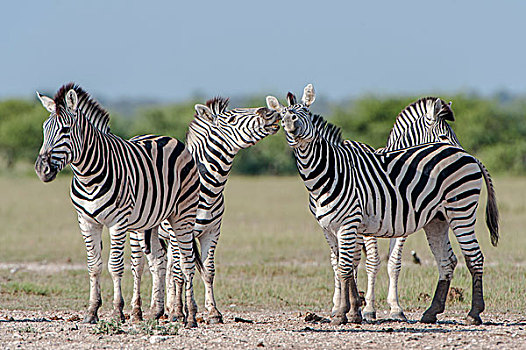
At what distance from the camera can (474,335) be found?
327 inches

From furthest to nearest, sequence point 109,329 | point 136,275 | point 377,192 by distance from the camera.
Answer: point 136,275 → point 377,192 → point 109,329

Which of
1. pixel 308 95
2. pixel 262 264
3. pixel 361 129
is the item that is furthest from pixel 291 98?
pixel 361 129

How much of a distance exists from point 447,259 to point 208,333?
10.5 feet

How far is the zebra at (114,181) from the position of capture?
830 cm

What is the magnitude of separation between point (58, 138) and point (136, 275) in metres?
2.19

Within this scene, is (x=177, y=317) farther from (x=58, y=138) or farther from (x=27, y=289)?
(x=27, y=289)

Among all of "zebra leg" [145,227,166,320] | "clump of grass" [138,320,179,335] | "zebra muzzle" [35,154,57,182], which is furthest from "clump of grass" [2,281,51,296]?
"zebra muzzle" [35,154,57,182]

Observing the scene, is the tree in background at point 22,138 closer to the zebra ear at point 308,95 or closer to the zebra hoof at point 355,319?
the zebra ear at point 308,95

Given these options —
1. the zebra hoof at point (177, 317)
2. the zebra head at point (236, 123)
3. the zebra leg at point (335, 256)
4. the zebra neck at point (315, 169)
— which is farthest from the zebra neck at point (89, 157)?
the zebra leg at point (335, 256)

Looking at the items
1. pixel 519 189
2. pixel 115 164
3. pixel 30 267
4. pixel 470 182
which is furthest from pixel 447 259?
pixel 519 189

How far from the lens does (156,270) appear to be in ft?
32.1

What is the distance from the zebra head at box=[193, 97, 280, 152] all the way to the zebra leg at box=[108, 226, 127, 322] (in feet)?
6.16

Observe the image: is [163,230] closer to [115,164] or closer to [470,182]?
[115,164]

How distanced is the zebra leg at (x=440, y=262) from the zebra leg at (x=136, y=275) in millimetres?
3448
